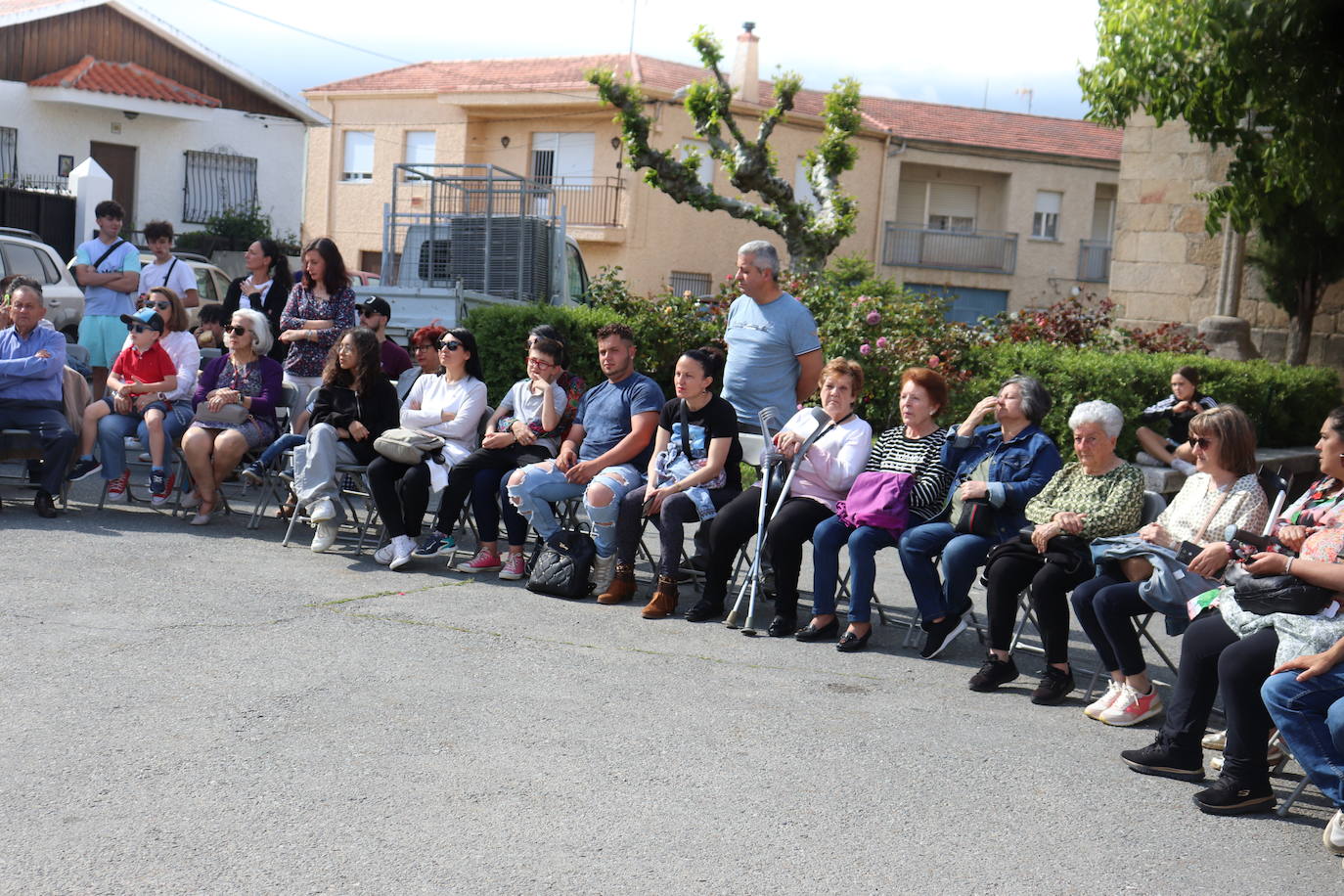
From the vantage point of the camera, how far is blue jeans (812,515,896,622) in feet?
22.6

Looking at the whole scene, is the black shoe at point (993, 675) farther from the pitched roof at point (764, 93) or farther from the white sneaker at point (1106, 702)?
the pitched roof at point (764, 93)

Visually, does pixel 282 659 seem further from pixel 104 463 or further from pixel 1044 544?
pixel 104 463

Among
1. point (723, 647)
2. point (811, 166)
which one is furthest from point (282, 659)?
point (811, 166)

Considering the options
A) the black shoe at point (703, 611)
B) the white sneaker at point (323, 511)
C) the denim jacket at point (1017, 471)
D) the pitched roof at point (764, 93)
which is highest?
the pitched roof at point (764, 93)

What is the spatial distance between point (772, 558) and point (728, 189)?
29377 mm

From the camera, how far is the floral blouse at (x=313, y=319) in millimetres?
9664

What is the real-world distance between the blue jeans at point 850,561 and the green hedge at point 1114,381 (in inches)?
188

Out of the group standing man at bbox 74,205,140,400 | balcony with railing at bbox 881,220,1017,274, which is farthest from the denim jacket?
balcony with railing at bbox 881,220,1017,274

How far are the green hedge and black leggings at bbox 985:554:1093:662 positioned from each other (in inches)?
206

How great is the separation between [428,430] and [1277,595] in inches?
208

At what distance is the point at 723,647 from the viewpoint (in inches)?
268

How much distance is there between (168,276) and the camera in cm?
1190

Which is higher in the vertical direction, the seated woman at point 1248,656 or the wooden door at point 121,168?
the wooden door at point 121,168

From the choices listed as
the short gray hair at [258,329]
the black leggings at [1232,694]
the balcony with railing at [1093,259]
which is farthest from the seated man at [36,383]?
the balcony with railing at [1093,259]
